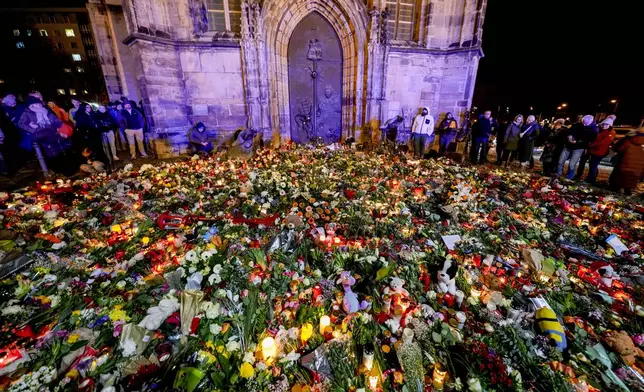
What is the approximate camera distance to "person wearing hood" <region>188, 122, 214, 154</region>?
9258 mm

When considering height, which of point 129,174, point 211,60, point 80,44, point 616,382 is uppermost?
point 80,44

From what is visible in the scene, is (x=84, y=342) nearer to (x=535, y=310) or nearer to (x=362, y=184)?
(x=535, y=310)

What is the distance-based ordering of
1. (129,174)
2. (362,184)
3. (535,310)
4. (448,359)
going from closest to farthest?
(448,359) < (535,310) < (362,184) < (129,174)

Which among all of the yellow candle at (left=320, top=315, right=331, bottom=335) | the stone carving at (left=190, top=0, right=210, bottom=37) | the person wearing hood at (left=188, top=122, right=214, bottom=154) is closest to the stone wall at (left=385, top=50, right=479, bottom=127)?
the stone carving at (left=190, top=0, right=210, bottom=37)

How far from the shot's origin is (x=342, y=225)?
456cm

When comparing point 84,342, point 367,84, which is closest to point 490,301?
point 84,342

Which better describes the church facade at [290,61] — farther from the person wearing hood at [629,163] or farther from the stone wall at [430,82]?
the person wearing hood at [629,163]

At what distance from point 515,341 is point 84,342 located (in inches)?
162

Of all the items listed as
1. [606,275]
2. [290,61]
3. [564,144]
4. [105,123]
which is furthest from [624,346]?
[290,61]

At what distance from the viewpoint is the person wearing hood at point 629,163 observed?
6004mm

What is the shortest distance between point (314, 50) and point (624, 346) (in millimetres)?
11601

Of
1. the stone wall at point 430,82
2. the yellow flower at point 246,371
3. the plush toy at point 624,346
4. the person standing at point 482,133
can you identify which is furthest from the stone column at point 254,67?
the plush toy at point 624,346

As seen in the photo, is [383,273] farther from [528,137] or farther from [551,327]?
[528,137]

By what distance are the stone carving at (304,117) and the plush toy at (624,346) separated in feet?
35.0
